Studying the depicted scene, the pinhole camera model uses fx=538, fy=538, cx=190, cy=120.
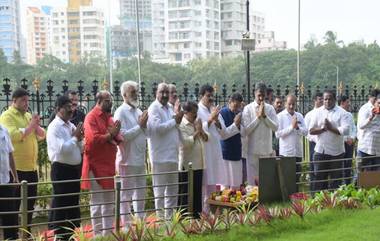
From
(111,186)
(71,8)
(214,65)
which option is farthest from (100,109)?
(71,8)

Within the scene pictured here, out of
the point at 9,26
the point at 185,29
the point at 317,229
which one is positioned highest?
the point at 185,29

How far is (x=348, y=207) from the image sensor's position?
241 inches

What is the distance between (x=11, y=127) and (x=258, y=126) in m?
3.76

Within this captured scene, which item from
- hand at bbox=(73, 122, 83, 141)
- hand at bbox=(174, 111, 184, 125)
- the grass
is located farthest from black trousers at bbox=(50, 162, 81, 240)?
the grass

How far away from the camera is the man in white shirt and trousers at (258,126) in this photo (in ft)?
27.1

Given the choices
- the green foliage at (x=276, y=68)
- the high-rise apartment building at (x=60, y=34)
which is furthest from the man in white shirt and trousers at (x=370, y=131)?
the high-rise apartment building at (x=60, y=34)

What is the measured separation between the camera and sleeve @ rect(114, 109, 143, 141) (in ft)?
21.1

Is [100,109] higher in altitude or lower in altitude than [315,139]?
higher

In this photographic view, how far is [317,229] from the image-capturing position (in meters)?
5.41

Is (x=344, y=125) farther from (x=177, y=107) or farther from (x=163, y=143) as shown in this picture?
(x=163, y=143)

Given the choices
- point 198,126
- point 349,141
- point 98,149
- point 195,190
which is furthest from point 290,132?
point 98,149

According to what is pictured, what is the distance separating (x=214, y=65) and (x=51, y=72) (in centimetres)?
1612

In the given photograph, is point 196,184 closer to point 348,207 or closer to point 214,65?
point 348,207

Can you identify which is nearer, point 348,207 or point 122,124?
point 348,207
